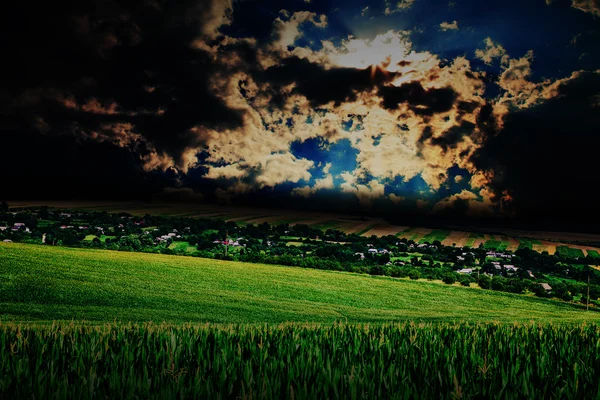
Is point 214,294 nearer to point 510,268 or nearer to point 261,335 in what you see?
point 261,335

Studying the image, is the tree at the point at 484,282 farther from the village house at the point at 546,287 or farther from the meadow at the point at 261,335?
the village house at the point at 546,287

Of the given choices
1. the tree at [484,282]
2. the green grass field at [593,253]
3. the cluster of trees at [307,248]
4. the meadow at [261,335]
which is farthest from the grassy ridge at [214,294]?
the green grass field at [593,253]

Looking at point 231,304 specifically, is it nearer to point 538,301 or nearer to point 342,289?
point 342,289

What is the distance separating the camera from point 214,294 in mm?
30047

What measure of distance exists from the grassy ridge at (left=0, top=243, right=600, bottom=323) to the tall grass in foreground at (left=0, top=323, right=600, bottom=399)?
53.2 ft

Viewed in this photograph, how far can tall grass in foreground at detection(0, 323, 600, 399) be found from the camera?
3.94 m

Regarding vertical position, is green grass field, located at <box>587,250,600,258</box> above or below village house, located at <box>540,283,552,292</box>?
above

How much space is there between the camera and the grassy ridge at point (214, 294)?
78.4 feet

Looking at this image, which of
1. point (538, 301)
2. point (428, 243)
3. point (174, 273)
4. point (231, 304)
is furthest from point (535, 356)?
point (428, 243)

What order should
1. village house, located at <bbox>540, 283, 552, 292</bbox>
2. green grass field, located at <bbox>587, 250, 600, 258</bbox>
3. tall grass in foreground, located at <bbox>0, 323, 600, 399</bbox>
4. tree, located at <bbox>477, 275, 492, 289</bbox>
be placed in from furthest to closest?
green grass field, located at <bbox>587, 250, 600, 258</bbox> < tree, located at <bbox>477, 275, 492, 289</bbox> < village house, located at <bbox>540, 283, 552, 292</bbox> < tall grass in foreground, located at <bbox>0, 323, 600, 399</bbox>

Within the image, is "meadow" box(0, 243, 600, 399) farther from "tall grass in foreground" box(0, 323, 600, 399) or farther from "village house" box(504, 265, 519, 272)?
"village house" box(504, 265, 519, 272)

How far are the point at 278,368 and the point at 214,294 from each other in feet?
86.1

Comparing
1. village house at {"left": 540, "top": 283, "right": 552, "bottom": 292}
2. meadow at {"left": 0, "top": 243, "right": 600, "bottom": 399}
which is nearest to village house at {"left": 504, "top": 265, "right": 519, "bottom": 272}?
village house at {"left": 540, "top": 283, "right": 552, "bottom": 292}

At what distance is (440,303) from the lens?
34375 mm
